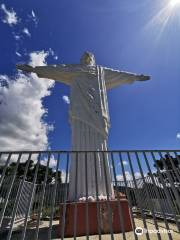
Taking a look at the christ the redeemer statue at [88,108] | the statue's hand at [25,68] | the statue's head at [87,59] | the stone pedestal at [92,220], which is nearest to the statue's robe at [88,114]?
the christ the redeemer statue at [88,108]

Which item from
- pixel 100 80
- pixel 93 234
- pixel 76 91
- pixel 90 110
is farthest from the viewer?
pixel 100 80

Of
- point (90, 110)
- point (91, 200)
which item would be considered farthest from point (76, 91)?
point (91, 200)

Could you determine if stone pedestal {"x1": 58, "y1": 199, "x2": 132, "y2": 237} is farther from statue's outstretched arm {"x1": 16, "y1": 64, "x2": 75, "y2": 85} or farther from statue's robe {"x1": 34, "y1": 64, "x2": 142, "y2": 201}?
statue's outstretched arm {"x1": 16, "y1": 64, "x2": 75, "y2": 85}

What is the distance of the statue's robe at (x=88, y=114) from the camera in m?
4.77

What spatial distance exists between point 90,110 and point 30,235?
3.82 meters

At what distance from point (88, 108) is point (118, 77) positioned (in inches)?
92.6

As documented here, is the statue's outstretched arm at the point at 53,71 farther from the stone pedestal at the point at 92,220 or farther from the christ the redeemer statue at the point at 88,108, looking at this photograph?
the stone pedestal at the point at 92,220

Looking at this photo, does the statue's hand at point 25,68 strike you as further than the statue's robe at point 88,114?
Yes

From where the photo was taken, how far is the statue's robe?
15.6ft

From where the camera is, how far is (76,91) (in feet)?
20.3

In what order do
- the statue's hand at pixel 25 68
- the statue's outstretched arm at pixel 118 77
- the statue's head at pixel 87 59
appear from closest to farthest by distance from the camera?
1. the statue's hand at pixel 25 68
2. the statue's head at pixel 87 59
3. the statue's outstretched arm at pixel 118 77

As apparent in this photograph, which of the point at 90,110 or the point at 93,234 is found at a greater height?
the point at 90,110

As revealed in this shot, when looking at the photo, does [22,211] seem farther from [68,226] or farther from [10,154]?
[10,154]

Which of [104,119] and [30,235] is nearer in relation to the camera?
[30,235]
